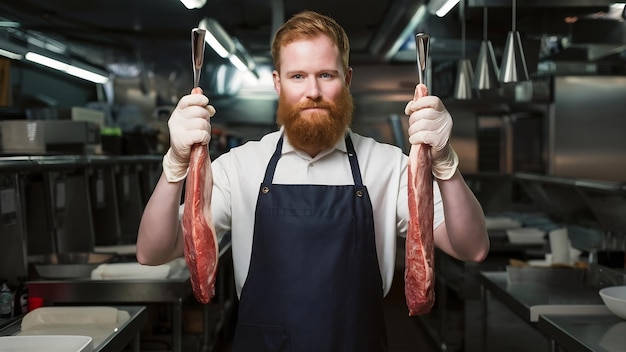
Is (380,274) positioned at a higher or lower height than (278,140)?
lower

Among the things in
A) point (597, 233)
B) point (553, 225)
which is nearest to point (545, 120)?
point (553, 225)

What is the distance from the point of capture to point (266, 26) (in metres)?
9.54

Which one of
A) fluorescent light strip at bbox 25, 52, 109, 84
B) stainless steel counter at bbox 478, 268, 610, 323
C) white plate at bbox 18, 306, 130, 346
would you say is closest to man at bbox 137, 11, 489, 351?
white plate at bbox 18, 306, 130, 346

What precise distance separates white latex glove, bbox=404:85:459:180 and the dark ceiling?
7.45 feet

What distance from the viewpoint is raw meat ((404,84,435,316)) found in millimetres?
1868

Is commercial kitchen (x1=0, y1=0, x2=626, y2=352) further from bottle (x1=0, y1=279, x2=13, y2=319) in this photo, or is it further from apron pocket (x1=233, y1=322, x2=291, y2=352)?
apron pocket (x1=233, y1=322, x2=291, y2=352)

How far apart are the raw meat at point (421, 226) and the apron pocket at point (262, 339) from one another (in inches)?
15.9

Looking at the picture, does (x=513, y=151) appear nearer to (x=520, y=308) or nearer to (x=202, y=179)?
(x=520, y=308)

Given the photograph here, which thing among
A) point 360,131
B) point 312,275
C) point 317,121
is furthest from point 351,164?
point 360,131

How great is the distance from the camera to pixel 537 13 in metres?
5.53

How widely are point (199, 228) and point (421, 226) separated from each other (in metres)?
0.57

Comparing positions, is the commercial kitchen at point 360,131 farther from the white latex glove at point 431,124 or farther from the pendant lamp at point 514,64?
the white latex glove at point 431,124

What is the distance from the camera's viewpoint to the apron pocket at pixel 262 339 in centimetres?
206

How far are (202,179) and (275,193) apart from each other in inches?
13.1
